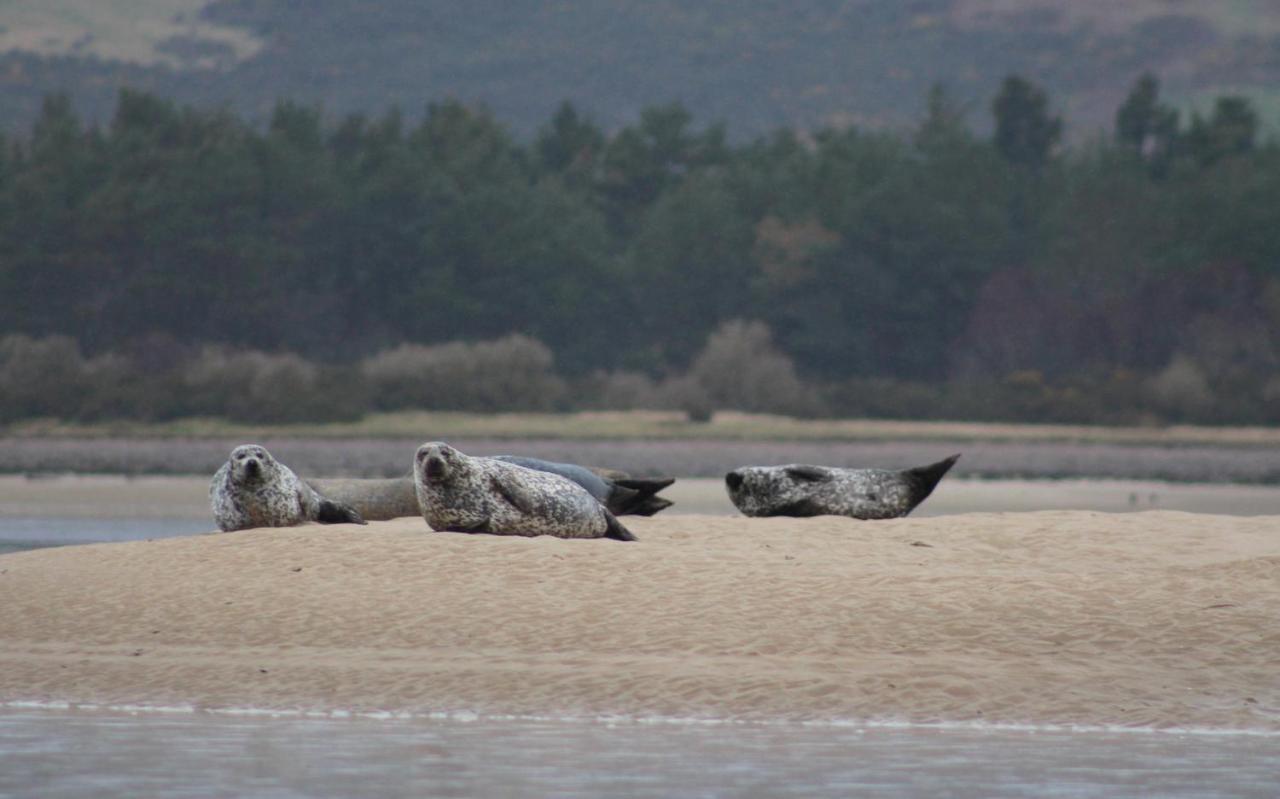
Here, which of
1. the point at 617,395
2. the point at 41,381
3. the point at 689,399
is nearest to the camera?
the point at 689,399

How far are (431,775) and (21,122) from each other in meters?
133

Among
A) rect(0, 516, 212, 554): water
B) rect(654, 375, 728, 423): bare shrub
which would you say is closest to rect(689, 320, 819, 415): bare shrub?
rect(654, 375, 728, 423): bare shrub

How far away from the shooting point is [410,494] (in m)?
17.4

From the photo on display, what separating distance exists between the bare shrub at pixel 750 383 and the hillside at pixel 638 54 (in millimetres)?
80495

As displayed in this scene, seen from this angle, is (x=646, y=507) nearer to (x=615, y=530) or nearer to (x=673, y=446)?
(x=615, y=530)

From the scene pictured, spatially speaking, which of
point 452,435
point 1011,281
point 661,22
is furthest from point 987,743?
point 661,22

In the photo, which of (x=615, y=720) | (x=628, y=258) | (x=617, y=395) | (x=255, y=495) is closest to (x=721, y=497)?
(x=255, y=495)

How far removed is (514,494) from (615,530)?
0.76m

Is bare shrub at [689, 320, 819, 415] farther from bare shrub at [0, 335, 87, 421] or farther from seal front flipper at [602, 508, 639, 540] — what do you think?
seal front flipper at [602, 508, 639, 540]

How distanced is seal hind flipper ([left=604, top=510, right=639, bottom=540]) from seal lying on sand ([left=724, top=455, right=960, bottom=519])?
1.91m

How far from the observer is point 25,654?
12.7m

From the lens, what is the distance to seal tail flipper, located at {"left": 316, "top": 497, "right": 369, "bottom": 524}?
16297 mm

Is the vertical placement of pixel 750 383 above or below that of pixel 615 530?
above

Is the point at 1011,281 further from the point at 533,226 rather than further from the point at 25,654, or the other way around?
the point at 25,654
